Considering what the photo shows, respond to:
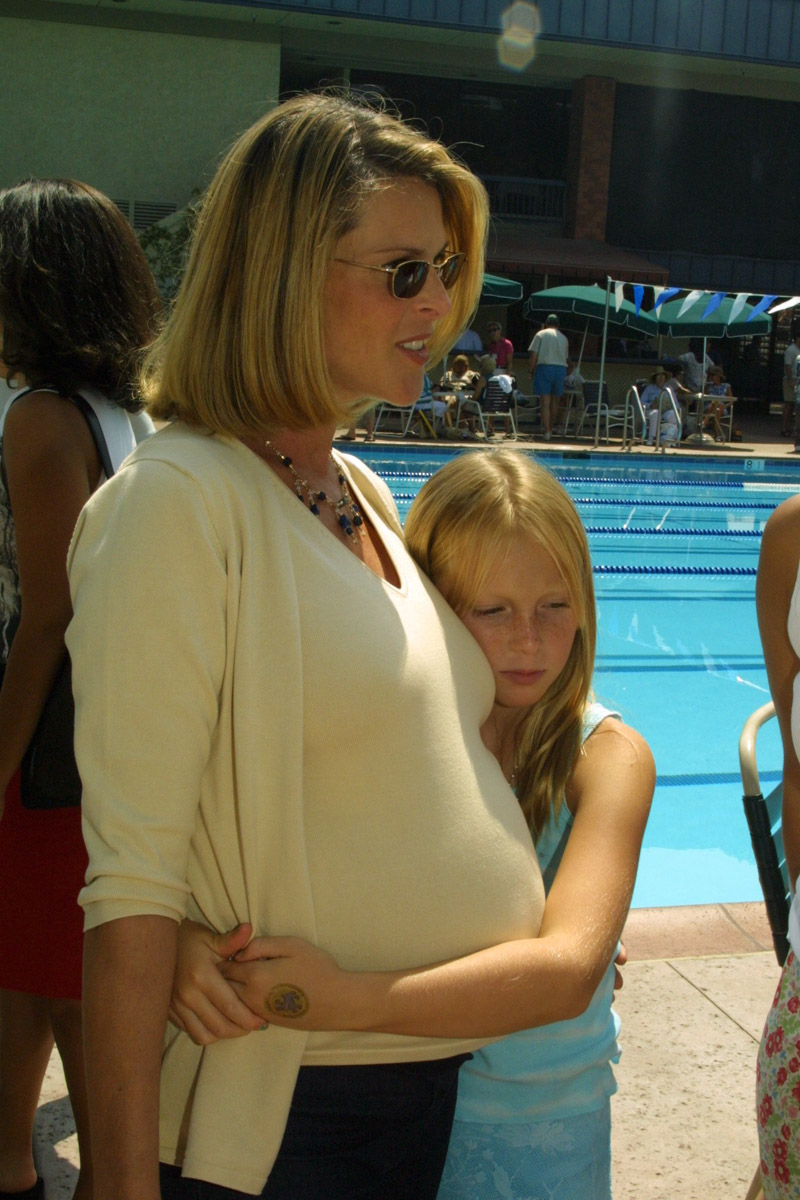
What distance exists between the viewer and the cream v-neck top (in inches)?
43.8

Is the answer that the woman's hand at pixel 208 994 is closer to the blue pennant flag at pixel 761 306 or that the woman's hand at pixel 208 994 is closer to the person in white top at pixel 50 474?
the person in white top at pixel 50 474

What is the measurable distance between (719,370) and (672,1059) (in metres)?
19.6

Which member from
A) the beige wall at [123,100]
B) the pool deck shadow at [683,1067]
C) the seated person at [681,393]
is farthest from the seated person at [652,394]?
the pool deck shadow at [683,1067]

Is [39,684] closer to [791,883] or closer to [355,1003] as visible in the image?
[355,1003]

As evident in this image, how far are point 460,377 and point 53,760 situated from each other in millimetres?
16863

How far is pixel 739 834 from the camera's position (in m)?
5.58

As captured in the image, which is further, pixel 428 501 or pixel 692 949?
pixel 692 949

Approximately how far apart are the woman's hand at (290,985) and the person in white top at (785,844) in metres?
0.60

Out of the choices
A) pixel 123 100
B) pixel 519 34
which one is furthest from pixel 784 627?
pixel 519 34

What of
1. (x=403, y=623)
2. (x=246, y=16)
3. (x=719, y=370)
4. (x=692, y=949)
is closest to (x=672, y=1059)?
(x=692, y=949)

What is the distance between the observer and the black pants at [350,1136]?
4.06 ft

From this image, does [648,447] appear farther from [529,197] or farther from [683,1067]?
[683,1067]

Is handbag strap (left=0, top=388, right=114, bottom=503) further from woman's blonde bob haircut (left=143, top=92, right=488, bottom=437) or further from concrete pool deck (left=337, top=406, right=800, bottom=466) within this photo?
concrete pool deck (left=337, top=406, right=800, bottom=466)

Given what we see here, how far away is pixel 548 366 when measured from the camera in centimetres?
1803
